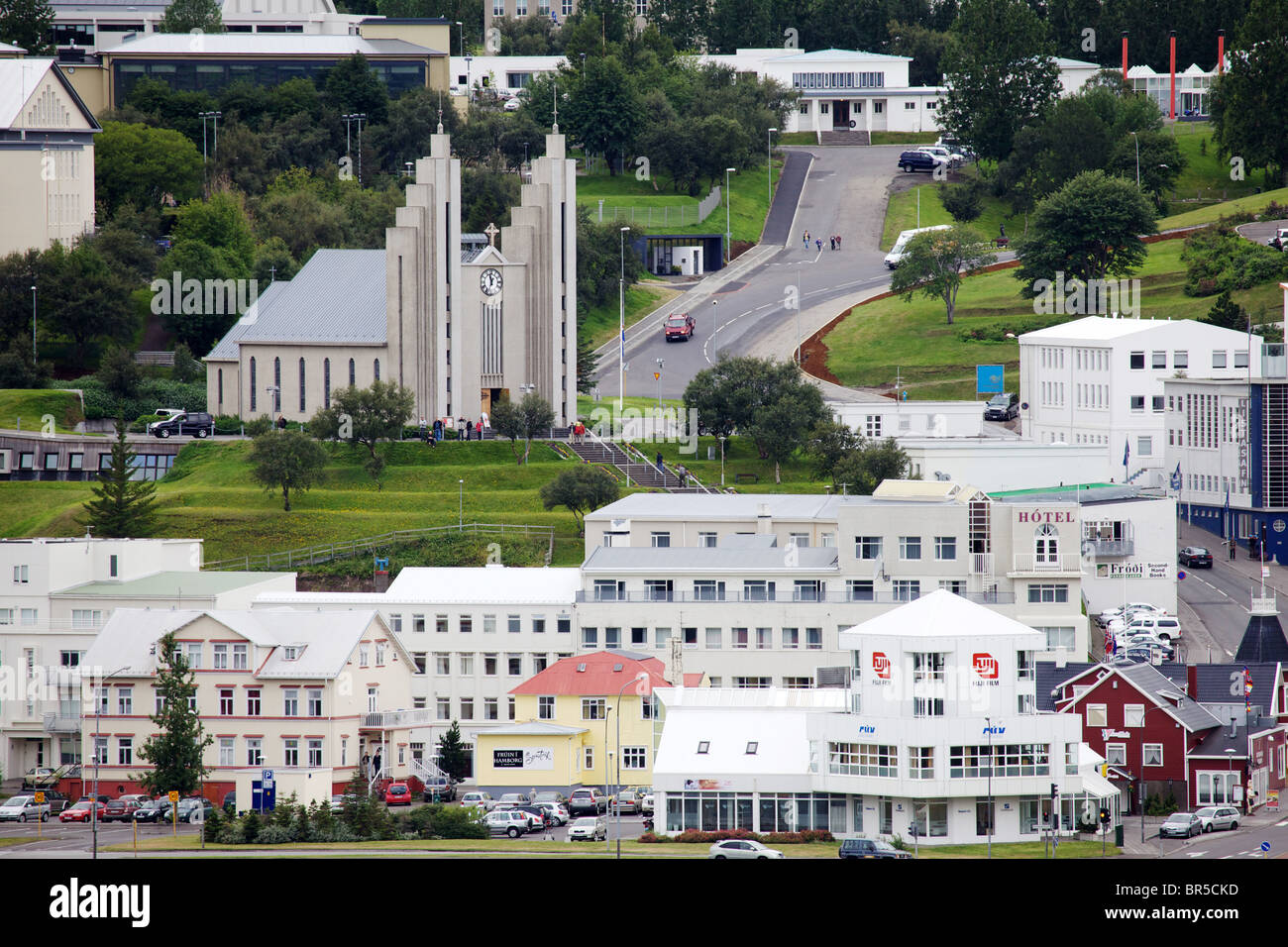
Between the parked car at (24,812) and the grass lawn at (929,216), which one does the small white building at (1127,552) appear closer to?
the parked car at (24,812)

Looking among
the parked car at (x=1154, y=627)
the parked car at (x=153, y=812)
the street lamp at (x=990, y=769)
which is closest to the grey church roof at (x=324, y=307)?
the parked car at (x=1154, y=627)

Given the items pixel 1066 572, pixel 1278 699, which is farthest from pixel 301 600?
pixel 1278 699

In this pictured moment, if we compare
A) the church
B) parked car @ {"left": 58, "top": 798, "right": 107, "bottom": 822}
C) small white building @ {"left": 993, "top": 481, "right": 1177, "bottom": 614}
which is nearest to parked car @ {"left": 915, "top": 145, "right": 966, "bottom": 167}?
the church

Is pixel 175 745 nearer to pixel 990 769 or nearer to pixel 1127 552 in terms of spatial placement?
pixel 990 769

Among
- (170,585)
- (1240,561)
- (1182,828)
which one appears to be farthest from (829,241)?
(1182,828)

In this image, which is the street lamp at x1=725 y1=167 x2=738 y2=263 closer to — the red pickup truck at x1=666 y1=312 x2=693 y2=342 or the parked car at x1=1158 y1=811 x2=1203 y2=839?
the red pickup truck at x1=666 y1=312 x2=693 y2=342

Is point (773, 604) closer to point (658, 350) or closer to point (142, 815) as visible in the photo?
point (142, 815)

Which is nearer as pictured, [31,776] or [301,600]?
[31,776]
